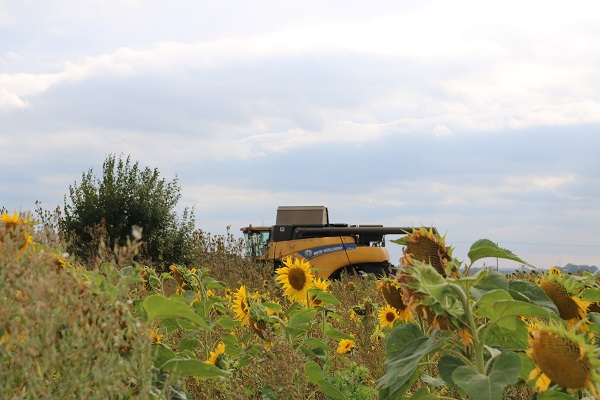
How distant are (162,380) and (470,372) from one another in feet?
3.35

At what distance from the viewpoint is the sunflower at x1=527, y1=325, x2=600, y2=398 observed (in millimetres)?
1552

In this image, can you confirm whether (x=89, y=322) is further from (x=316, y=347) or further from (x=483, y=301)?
(x=316, y=347)

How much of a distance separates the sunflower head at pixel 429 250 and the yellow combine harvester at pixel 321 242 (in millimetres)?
16249

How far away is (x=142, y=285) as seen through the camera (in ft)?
15.2

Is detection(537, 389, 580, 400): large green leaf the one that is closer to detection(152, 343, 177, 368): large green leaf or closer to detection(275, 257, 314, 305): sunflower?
detection(152, 343, 177, 368): large green leaf

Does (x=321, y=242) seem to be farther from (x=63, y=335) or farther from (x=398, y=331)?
(x=63, y=335)

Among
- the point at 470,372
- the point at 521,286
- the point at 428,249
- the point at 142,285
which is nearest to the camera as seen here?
the point at 470,372

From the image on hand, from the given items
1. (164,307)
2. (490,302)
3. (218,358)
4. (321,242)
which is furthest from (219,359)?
(321,242)

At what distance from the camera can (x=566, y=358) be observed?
5.16 ft

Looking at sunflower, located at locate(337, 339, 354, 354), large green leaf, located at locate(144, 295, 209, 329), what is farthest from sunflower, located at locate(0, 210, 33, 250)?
sunflower, located at locate(337, 339, 354, 354)

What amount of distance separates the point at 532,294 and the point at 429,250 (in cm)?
38

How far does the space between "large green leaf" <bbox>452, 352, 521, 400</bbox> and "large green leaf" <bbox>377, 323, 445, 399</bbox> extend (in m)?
0.10

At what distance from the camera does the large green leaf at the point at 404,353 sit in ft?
6.19

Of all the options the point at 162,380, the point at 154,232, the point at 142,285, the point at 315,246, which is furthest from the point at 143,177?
the point at 162,380
